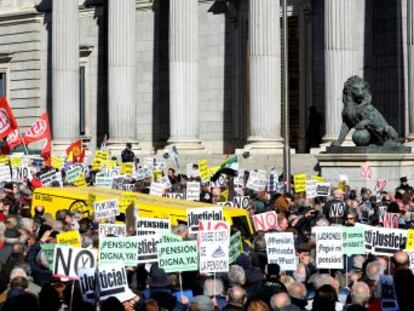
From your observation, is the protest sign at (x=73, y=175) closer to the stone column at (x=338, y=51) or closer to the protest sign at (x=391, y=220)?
the stone column at (x=338, y=51)

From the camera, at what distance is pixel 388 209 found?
21.1 metres

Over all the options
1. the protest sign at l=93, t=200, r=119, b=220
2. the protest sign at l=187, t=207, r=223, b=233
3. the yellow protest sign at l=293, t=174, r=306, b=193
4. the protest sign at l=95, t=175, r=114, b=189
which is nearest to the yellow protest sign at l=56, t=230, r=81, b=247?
the protest sign at l=187, t=207, r=223, b=233

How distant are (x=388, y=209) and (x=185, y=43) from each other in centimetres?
2102

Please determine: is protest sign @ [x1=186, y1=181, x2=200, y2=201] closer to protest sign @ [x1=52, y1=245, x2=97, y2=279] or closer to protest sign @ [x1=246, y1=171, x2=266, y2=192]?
protest sign @ [x1=246, y1=171, x2=266, y2=192]

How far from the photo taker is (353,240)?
47.5ft

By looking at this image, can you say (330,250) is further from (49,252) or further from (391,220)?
(391,220)

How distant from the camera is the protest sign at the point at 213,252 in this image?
13.7m

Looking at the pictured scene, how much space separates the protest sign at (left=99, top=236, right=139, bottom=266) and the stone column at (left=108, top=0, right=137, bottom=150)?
95.0 feet

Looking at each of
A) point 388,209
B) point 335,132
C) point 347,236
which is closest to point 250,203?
point 388,209

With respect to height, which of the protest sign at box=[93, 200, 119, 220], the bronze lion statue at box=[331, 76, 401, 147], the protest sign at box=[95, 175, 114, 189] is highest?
the bronze lion statue at box=[331, 76, 401, 147]

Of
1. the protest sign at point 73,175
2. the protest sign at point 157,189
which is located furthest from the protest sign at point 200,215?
the protest sign at point 73,175

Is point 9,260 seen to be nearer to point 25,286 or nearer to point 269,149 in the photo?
point 25,286

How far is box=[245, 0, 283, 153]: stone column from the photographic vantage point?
125ft


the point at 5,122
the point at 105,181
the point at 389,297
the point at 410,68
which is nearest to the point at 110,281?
the point at 389,297
